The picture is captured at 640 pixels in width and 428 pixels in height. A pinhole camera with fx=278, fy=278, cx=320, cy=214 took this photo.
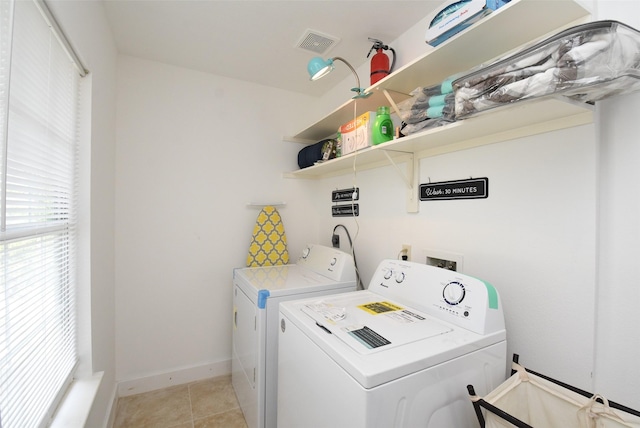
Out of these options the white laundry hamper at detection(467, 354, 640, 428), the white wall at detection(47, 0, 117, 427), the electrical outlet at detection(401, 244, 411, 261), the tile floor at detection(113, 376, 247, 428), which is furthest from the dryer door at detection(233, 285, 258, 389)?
the white laundry hamper at detection(467, 354, 640, 428)

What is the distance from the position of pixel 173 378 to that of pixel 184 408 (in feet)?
1.05

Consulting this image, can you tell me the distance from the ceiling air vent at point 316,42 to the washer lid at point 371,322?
64.2 inches

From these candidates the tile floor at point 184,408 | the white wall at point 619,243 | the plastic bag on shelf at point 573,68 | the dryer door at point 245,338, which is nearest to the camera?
the plastic bag on shelf at point 573,68

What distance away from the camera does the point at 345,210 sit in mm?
2340

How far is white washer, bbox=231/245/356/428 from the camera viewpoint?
1544mm

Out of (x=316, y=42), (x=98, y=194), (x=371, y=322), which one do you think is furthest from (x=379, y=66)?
(x=98, y=194)

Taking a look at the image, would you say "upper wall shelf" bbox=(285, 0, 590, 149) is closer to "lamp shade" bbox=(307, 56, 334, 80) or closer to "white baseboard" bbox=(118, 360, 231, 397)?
"lamp shade" bbox=(307, 56, 334, 80)

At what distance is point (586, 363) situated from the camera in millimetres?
994

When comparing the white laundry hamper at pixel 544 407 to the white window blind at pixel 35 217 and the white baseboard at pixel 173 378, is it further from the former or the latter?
the white baseboard at pixel 173 378

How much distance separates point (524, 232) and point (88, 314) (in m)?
2.01

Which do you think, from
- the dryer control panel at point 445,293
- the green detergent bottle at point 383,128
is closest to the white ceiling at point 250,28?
the green detergent bottle at point 383,128

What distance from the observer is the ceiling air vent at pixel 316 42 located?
1797mm

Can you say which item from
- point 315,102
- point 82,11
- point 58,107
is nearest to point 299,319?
point 58,107

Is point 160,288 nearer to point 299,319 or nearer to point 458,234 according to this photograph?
point 299,319
